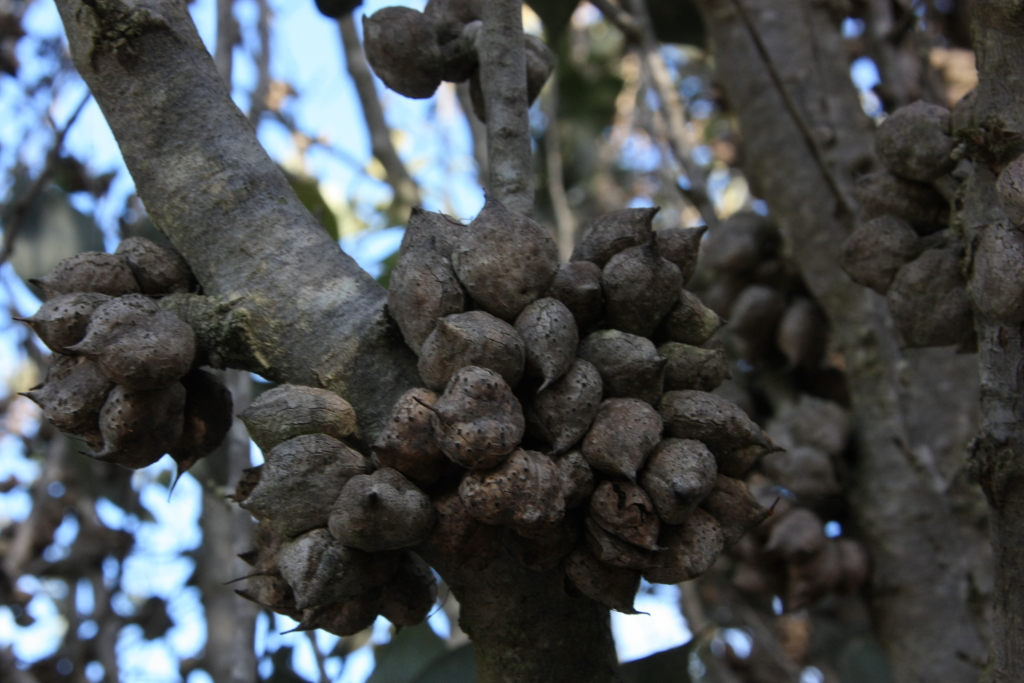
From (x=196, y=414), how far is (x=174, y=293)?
0.42ft

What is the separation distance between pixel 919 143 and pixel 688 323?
0.37 meters

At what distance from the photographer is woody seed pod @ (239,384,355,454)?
811mm

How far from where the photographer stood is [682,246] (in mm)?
952

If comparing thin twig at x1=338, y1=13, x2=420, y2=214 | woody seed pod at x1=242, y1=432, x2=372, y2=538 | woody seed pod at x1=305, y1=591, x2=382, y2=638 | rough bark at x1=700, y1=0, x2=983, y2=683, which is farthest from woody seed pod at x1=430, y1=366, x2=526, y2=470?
thin twig at x1=338, y1=13, x2=420, y2=214

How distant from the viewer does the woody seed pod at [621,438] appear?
2.62 ft

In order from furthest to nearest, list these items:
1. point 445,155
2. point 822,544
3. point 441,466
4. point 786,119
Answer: point 445,155, point 786,119, point 822,544, point 441,466

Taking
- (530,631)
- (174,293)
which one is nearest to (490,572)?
(530,631)

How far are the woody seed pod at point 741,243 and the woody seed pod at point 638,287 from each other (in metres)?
0.84

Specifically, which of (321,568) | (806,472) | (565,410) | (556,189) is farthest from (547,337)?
(556,189)

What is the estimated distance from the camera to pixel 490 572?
32.9 inches

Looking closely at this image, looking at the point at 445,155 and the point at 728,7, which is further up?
the point at 728,7

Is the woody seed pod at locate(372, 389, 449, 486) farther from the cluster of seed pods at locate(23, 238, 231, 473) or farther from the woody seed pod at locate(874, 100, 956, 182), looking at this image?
the woody seed pod at locate(874, 100, 956, 182)

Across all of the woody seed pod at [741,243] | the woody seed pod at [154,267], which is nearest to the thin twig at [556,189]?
the woody seed pod at [741,243]

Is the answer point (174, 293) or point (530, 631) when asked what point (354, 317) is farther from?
point (530, 631)
